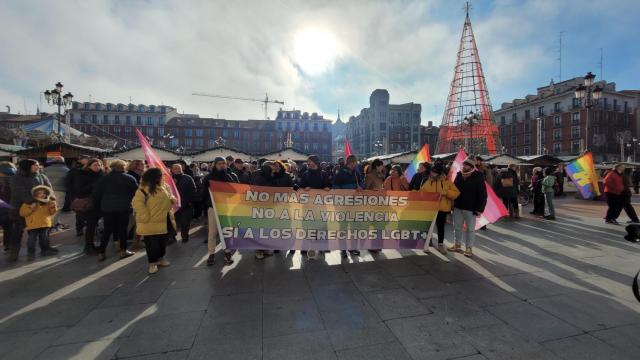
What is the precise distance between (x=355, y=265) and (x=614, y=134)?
6921cm

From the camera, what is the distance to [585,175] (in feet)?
30.7

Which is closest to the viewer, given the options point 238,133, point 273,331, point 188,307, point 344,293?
point 273,331

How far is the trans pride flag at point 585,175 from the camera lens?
925 cm

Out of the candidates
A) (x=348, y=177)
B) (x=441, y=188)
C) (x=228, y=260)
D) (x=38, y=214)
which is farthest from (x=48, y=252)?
(x=441, y=188)

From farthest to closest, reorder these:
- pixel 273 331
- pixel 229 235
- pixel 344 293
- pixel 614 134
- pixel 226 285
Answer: pixel 614 134
pixel 229 235
pixel 226 285
pixel 344 293
pixel 273 331

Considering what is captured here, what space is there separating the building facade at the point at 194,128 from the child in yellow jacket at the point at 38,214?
211ft

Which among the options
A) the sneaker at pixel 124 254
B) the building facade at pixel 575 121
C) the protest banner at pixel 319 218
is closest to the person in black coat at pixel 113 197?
the sneaker at pixel 124 254

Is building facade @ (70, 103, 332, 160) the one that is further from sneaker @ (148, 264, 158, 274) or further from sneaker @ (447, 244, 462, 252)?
sneaker @ (148, 264, 158, 274)

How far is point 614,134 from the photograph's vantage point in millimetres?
50281

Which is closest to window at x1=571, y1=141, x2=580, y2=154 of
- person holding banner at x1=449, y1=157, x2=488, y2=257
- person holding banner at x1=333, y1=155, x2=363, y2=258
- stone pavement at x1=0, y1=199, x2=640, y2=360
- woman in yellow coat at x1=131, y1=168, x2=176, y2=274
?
stone pavement at x1=0, y1=199, x2=640, y2=360

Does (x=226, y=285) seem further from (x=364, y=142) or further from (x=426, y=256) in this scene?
(x=364, y=142)

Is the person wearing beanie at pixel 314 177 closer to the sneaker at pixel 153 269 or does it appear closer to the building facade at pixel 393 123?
the sneaker at pixel 153 269

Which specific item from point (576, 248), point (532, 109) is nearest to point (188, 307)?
point (576, 248)

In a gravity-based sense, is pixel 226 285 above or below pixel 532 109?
below
